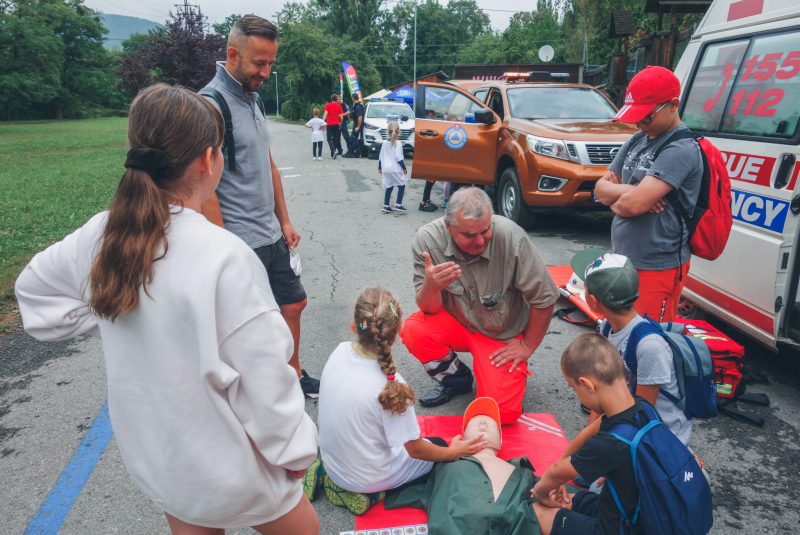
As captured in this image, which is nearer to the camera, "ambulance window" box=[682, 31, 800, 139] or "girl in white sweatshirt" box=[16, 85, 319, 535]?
"girl in white sweatshirt" box=[16, 85, 319, 535]

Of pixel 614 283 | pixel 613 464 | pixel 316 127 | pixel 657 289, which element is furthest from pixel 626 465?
pixel 316 127

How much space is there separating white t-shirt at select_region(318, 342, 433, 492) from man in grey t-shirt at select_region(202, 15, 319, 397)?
574 millimetres

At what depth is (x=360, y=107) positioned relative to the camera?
56.1ft

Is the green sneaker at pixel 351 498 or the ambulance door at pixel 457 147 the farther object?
the ambulance door at pixel 457 147

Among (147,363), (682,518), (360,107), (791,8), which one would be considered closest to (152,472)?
(147,363)

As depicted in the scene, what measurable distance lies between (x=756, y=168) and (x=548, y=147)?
3.36 metres

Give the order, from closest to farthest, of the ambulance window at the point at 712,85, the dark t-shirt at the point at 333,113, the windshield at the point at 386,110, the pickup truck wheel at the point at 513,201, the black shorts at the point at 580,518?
the black shorts at the point at 580,518 < the ambulance window at the point at 712,85 < the pickup truck wheel at the point at 513,201 < the dark t-shirt at the point at 333,113 < the windshield at the point at 386,110

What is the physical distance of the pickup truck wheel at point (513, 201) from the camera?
6977mm

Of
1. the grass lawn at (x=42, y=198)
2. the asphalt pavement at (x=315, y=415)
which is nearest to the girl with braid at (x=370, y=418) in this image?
the asphalt pavement at (x=315, y=415)

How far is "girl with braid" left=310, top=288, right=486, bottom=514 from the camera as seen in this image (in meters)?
2.17

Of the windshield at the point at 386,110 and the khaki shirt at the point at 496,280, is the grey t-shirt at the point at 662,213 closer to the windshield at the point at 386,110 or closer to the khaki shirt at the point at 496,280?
the khaki shirt at the point at 496,280

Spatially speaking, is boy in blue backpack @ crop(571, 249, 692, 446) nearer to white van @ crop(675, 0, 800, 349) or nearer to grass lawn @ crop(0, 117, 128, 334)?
white van @ crop(675, 0, 800, 349)

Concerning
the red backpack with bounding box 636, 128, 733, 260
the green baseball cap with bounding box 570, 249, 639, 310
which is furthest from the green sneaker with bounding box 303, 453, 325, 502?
the red backpack with bounding box 636, 128, 733, 260

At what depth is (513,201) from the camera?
Result: 284 inches
